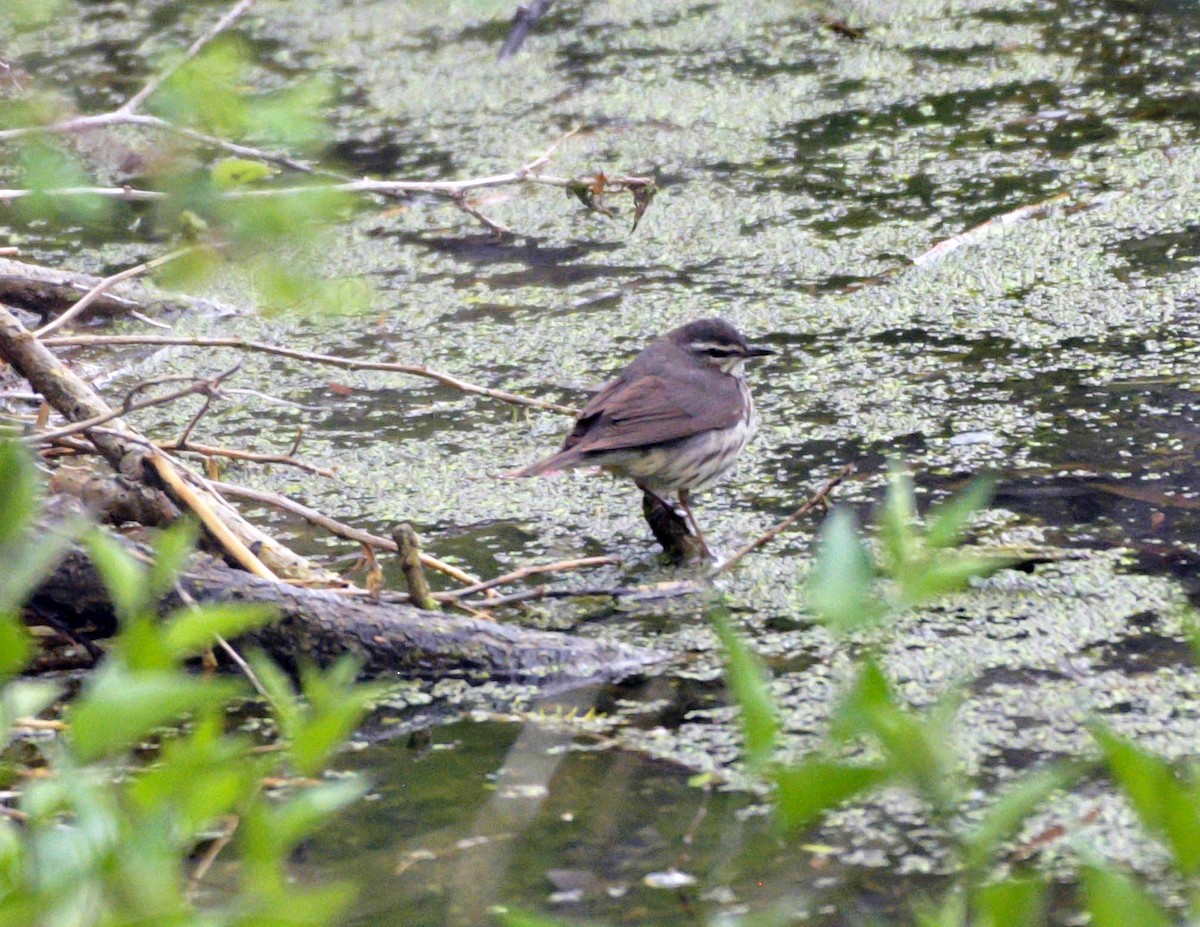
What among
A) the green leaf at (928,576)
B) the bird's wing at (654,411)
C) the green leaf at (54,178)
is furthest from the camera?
the bird's wing at (654,411)

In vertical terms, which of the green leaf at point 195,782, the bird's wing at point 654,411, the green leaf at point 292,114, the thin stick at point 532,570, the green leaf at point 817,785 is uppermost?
the green leaf at point 292,114

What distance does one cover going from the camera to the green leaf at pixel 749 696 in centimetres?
108

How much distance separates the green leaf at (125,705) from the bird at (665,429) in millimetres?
2899

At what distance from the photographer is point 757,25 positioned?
8.83 m

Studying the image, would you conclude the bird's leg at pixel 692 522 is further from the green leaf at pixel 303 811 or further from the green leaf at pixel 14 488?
the green leaf at pixel 14 488

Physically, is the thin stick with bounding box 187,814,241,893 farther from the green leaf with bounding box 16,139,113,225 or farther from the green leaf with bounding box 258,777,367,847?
the green leaf with bounding box 258,777,367,847

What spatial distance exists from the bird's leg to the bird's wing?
0.17 meters

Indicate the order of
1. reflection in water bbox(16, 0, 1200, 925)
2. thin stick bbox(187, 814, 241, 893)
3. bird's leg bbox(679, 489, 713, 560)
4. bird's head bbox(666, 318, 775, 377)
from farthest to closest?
bird's head bbox(666, 318, 775, 377) < bird's leg bbox(679, 489, 713, 560) < reflection in water bbox(16, 0, 1200, 925) < thin stick bbox(187, 814, 241, 893)

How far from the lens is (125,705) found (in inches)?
40.7

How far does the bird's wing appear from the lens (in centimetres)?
408

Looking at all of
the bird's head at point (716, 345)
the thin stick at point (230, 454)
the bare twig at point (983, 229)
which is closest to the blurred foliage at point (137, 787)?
Result: the thin stick at point (230, 454)

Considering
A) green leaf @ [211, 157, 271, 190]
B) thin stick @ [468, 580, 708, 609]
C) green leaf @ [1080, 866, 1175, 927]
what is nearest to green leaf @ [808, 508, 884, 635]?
green leaf @ [1080, 866, 1175, 927]

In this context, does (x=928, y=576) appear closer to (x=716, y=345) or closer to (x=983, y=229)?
(x=716, y=345)

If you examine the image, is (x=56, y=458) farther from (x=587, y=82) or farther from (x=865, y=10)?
(x=865, y=10)
